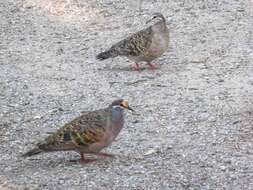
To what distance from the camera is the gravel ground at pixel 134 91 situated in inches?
251

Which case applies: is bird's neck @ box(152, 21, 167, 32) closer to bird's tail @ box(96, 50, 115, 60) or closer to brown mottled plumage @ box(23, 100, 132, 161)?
bird's tail @ box(96, 50, 115, 60)

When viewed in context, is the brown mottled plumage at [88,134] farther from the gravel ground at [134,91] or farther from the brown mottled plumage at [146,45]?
the brown mottled plumage at [146,45]

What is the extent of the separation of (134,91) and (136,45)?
3.35 ft

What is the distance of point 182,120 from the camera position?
305 inches

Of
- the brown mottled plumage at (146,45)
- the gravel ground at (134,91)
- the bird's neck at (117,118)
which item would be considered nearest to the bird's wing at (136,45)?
the brown mottled plumage at (146,45)

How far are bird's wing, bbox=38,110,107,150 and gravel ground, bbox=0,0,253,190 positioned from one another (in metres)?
0.22

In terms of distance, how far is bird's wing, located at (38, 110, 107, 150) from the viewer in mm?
6395

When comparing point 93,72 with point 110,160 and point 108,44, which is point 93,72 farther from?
point 110,160

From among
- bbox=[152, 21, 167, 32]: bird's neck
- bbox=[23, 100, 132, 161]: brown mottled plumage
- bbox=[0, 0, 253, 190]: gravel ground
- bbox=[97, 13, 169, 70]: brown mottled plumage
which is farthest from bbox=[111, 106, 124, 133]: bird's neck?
bbox=[152, 21, 167, 32]: bird's neck

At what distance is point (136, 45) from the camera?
9.66m

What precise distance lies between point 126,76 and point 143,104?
1.17m

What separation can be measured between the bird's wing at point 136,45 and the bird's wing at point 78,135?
314cm

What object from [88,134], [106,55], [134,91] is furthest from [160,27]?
[88,134]

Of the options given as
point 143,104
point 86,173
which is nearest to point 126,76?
point 143,104
